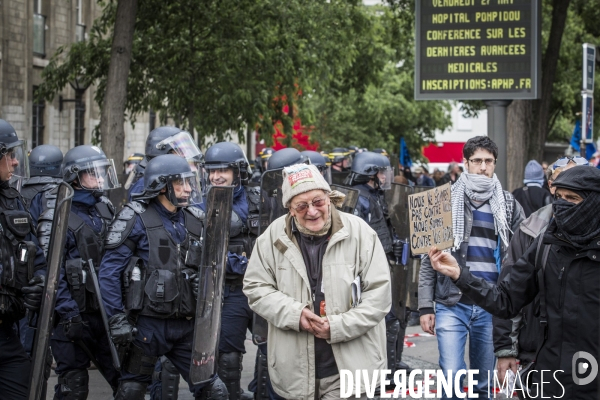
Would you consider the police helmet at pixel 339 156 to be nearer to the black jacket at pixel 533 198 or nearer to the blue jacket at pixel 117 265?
the black jacket at pixel 533 198

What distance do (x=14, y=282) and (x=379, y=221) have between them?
3885mm

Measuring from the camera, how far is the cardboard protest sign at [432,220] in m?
4.65

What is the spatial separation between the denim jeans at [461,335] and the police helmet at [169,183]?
1.63m

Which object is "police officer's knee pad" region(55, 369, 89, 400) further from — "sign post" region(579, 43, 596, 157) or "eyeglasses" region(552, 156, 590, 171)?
"sign post" region(579, 43, 596, 157)

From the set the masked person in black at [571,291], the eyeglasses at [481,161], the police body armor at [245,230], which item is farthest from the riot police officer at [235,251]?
the masked person in black at [571,291]

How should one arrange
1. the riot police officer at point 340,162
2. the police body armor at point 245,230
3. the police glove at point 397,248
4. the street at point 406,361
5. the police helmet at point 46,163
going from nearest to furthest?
1. the police body armor at point 245,230
2. the street at point 406,361
3. the police glove at point 397,248
4. the police helmet at point 46,163
5. the riot police officer at point 340,162

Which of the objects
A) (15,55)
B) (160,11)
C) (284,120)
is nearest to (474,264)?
(160,11)

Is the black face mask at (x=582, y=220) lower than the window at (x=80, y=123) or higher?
lower

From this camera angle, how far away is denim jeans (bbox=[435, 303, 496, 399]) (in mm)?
6066

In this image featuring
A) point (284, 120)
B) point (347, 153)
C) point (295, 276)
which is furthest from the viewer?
point (284, 120)

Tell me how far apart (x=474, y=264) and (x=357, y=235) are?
147 cm

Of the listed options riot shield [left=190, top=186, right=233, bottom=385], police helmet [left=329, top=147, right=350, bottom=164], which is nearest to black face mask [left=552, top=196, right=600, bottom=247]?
riot shield [left=190, top=186, right=233, bottom=385]

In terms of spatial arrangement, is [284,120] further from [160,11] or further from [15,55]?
[15,55]

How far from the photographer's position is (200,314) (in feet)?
19.1
